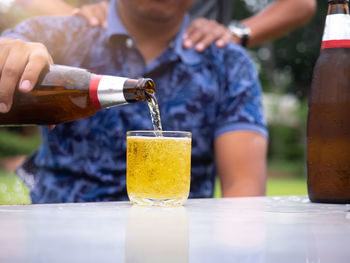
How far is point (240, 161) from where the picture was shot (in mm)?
1822

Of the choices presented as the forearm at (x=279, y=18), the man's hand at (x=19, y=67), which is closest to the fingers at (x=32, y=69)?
the man's hand at (x=19, y=67)

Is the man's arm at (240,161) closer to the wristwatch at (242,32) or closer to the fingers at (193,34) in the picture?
the fingers at (193,34)

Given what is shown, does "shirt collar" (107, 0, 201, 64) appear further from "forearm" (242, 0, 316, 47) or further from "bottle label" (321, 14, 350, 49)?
"bottle label" (321, 14, 350, 49)

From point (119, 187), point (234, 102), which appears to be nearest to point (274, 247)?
point (119, 187)

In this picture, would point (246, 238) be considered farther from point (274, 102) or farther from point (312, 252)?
point (274, 102)

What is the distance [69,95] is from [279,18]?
5.17ft

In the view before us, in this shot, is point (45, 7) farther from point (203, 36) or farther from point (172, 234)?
point (172, 234)

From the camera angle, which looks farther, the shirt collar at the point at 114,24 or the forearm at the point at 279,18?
the forearm at the point at 279,18

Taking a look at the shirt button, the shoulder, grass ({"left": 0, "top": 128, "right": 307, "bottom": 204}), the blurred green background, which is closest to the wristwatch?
the shirt button

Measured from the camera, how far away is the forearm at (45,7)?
6.75ft

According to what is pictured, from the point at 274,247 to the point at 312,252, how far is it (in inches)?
1.6

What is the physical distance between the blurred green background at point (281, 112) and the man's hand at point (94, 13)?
687 centimetres

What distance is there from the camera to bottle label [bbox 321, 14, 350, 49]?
1080mm

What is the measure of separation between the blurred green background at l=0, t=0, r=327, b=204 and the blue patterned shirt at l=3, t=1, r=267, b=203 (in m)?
6.85
